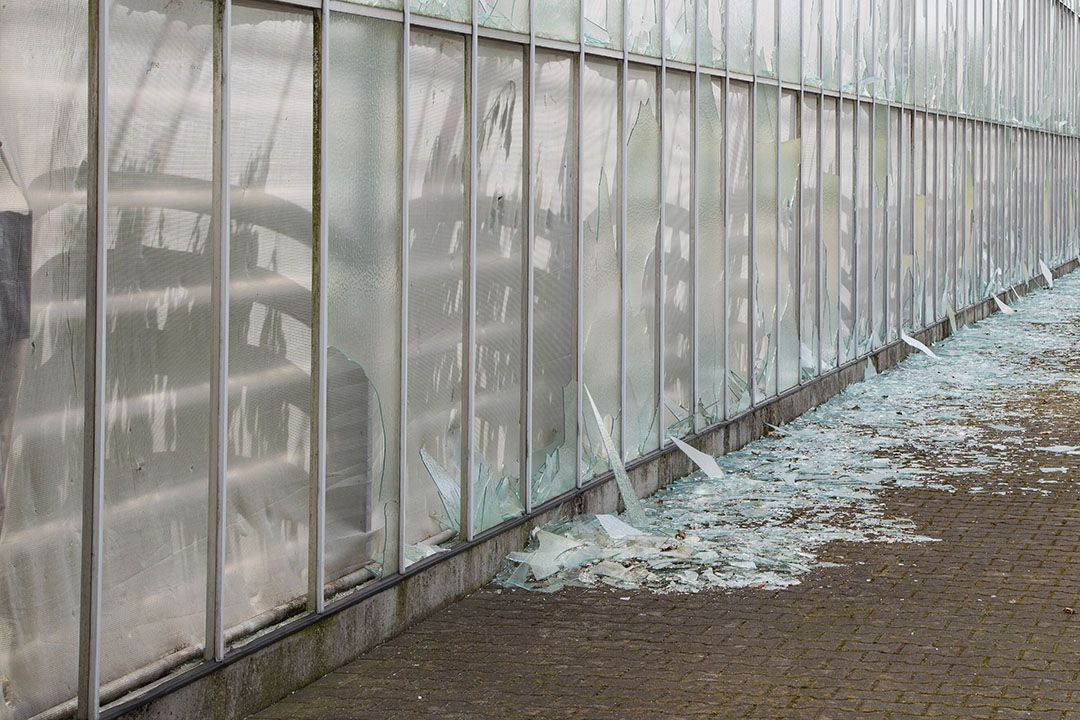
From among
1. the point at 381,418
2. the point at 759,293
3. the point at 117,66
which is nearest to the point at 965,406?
the point at 759,293

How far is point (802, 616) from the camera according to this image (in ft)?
23.6

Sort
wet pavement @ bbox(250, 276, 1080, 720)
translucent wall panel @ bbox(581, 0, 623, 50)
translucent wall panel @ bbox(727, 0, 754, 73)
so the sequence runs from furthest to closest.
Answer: translucent wall panel @ bbox(727, 0, 754, 73) → translucent wall panel @ bbox(581, 0, 623, 50) → wet pavement @ bbox(250, 276, 1080, 720)

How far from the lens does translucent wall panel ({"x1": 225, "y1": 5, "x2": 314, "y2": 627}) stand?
19.5 ft

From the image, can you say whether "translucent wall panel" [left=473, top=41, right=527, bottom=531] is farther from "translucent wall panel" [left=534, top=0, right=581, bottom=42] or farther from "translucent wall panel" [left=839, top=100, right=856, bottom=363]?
"translucent wall panel" [left=839, top=100, right=856, bottom=363]

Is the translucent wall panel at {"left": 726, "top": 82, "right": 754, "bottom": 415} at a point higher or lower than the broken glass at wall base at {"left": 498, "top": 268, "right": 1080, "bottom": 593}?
higher

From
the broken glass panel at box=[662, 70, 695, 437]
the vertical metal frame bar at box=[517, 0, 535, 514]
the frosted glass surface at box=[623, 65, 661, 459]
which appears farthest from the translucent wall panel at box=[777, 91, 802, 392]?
the vertical metal frame bar at box=[517, 0, 535, 514]

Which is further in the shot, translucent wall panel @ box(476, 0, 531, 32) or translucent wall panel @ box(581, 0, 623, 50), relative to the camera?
translucent wall panel @ box(581, 0, 623, 50)

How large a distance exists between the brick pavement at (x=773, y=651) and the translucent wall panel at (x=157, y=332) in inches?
28.1

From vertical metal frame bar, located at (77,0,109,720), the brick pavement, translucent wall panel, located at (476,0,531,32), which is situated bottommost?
the brick pavement

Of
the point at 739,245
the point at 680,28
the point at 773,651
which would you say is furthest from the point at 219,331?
the point at 739,245

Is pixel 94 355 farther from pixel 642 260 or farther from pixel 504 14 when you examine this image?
pixel 642 260

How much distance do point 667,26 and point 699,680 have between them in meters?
5.40

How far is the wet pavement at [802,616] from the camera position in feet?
19.8

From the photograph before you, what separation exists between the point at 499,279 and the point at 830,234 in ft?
24.2
